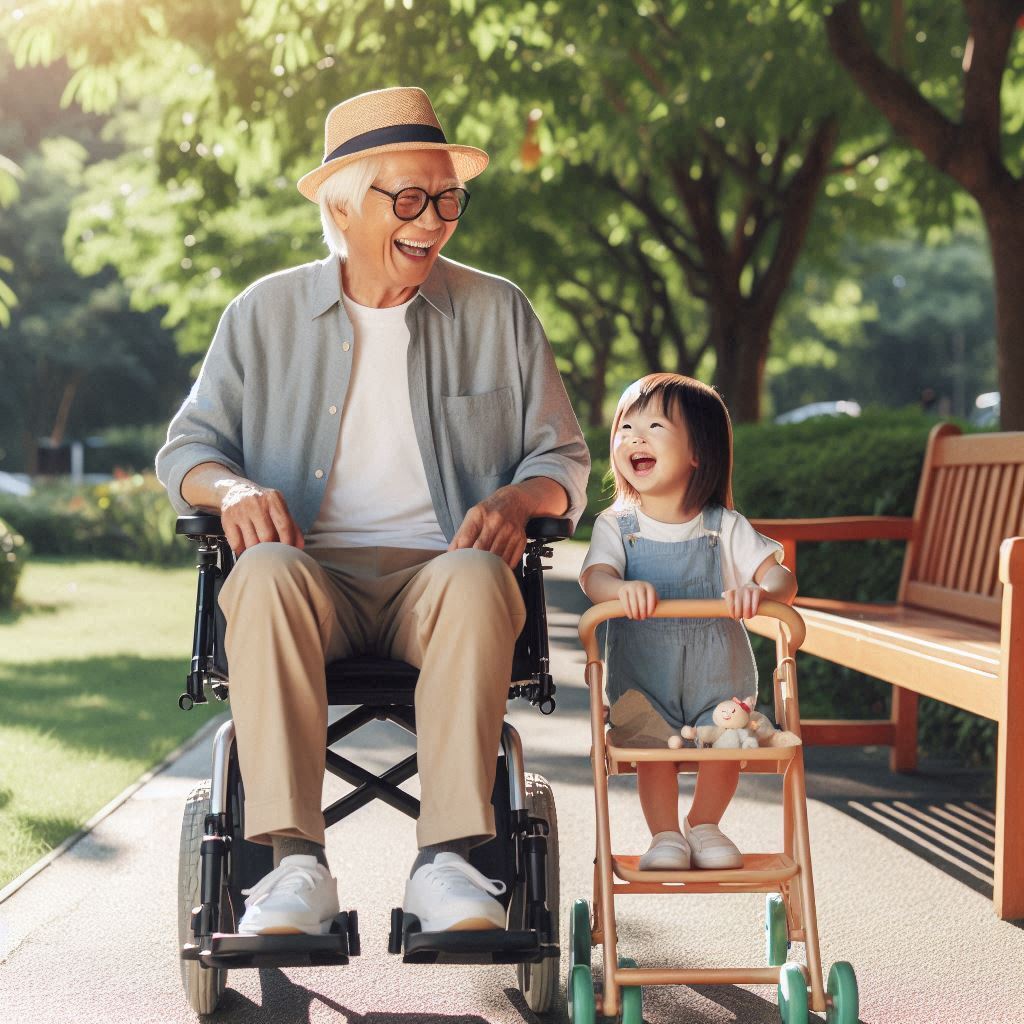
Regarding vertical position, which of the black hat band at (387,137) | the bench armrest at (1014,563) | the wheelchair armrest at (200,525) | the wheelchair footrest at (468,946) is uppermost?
the black hat band at (387,137)

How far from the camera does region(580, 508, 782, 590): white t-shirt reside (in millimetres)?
3703

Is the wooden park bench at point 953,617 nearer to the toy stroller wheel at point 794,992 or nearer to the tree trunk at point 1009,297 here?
the toy stroller wheel at point 794,992

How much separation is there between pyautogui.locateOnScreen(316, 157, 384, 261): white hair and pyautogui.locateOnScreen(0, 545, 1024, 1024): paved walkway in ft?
6.06

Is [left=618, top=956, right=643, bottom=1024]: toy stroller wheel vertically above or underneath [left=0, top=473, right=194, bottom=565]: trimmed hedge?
underneath

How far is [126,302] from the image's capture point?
4834 centimetres

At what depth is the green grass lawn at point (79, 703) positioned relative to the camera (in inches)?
221

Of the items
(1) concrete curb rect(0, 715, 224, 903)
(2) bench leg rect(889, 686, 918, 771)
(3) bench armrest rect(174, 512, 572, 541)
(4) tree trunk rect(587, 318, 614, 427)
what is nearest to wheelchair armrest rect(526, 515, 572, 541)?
(3) bench armrest rect(174, 512, 572, 541)

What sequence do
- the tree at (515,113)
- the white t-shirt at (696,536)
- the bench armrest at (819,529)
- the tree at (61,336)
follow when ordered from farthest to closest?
1. the tree at (61,336)
2. the tree at (515,113)
3. the bench armrest at (819,529)
4. the white t-shirt at (696,536)

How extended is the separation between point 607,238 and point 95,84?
13121mm

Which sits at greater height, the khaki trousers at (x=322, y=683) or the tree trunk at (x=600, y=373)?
the tree trunk at (x=600, y=373)

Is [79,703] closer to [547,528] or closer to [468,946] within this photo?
[547,528]

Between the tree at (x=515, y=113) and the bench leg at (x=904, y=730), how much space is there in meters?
4.19

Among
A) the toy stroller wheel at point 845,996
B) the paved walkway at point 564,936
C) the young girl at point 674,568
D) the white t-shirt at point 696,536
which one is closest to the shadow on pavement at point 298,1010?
the paved walkway at point 564,936

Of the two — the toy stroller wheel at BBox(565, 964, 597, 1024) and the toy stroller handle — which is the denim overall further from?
the toy stroller wheel at BBox(565, 964, 597, 1024)
